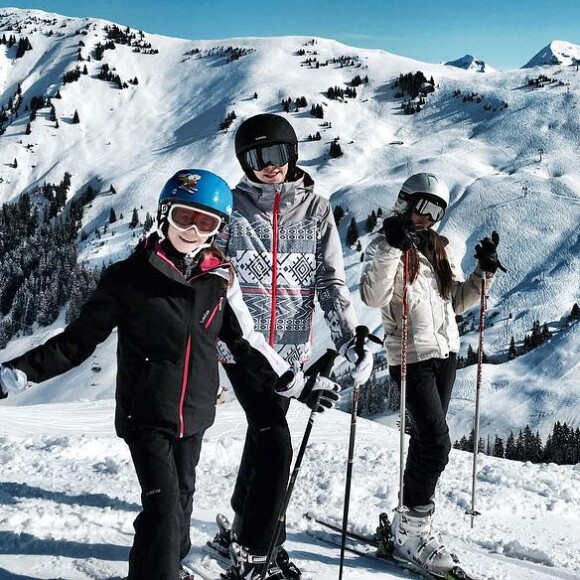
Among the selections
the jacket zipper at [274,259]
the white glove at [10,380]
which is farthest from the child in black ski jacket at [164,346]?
the jacket zipper at [274,259]

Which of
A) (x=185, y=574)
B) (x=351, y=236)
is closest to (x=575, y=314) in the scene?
(x=351, y=236)

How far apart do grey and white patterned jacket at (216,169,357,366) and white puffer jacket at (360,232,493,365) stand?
355 millimetres

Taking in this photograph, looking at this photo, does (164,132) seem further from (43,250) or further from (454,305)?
(454,305)

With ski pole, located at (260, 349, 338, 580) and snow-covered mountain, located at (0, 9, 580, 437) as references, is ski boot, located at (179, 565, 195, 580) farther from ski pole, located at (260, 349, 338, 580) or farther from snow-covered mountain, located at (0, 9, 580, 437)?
snow-covered mountain, located at (0, 9, 580, 437)

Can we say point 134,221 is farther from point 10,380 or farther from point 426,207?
point 10,380

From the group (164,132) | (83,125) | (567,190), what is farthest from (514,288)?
(83,125)

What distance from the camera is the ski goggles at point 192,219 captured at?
10.6ft

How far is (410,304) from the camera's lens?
440 cm

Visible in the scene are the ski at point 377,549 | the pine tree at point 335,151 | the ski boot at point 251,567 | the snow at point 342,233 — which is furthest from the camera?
the pine tree at point 335,151

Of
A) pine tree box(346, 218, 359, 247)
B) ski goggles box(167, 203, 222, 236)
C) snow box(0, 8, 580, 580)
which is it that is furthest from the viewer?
pine tree box(346, 218, 359, 247)

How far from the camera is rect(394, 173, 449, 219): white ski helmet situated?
14.2ft

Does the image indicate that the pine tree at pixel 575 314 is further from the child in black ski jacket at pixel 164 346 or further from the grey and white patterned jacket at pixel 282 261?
the child in black ski jacket at pixel 164 346

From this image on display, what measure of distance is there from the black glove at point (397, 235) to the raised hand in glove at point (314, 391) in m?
0.99

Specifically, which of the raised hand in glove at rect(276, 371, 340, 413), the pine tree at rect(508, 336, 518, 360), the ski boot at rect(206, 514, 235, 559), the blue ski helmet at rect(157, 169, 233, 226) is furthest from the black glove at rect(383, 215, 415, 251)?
the pine tree at rect(508, 336, 518, 360)
